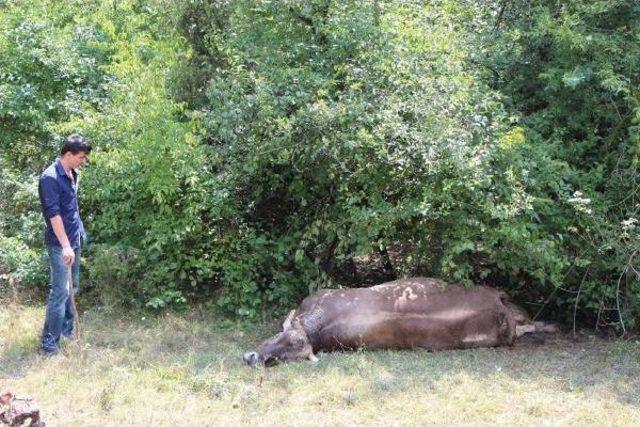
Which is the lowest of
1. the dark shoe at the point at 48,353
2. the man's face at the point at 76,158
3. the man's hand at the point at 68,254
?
the dark shoe at the point at 48,353

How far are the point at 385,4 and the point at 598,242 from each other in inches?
127

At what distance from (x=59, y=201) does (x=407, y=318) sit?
3.11 meters

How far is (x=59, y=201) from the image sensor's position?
19.5 ft

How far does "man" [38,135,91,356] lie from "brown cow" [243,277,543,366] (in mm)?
1732

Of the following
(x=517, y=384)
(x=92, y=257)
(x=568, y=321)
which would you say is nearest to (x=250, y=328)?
(x=92, y=257)

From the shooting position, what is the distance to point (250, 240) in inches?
297

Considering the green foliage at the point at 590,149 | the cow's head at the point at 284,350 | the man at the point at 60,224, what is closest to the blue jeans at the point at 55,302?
the man at the point at 60,224

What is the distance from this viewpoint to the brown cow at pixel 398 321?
627cm

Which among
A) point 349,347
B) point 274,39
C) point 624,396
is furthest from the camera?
point 274,39

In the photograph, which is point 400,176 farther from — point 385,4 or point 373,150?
point 385,4

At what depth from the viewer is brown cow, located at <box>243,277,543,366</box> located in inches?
247

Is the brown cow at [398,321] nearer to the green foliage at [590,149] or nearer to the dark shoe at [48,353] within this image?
the green foliage at [590,149]

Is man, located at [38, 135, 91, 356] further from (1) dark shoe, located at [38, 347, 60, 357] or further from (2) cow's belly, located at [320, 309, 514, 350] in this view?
(2) cow's belly, located at [320, 309, 514, 350]

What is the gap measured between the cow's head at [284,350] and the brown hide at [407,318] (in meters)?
0.14
